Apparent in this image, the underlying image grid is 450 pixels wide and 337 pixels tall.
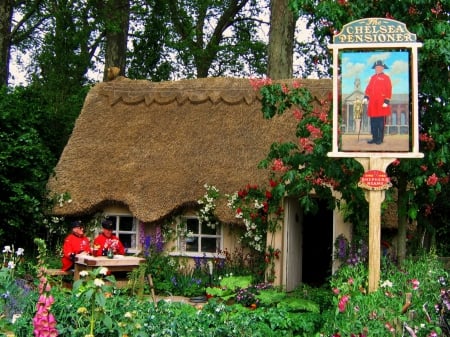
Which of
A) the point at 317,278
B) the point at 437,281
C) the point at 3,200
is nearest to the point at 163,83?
the point at 3,200

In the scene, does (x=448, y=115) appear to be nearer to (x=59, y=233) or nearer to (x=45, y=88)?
(x=59, y=233)

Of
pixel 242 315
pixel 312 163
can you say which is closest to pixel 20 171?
pixel 312 163

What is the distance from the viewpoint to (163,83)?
14070 mm

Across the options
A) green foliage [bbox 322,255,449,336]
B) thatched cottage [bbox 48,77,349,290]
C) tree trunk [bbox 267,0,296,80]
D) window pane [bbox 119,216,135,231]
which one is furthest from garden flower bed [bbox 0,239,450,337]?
tree trunk [bbox 267,0,296,80]

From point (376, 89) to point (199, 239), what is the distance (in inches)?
226

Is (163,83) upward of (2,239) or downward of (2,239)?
upward

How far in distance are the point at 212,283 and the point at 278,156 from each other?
3446 millimetres

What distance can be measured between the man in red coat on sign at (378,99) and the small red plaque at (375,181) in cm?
35

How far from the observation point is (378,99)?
6.85m

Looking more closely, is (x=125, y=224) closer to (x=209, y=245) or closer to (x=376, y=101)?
(x=209, y=245)

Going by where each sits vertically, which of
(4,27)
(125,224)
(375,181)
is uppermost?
(4,27)

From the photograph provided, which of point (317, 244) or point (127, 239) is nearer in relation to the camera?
point (127, 239)

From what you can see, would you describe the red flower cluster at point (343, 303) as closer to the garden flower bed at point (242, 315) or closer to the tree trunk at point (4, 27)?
the garden flower bed at point (242, 315)

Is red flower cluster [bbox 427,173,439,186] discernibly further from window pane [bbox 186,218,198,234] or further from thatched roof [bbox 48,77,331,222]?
window pane [bbox 186,218,198,234]
